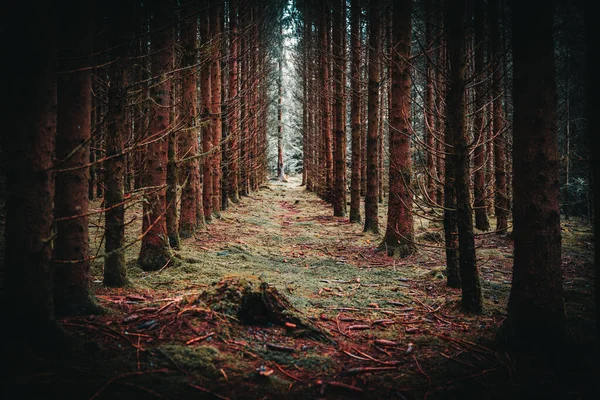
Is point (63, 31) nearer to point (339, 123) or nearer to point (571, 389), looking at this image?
point (571, 389)

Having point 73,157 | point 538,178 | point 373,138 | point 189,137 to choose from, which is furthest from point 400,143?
point 73,157

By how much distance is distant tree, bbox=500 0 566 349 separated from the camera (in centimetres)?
292

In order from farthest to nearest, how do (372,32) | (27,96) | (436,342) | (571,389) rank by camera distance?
(372,32), (436,342), (571,389), (27,96)

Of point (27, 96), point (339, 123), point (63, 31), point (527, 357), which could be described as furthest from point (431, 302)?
point (339, 123)

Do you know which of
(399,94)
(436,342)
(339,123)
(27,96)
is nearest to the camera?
(27,96)

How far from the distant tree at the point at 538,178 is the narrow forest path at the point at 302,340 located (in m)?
0.49

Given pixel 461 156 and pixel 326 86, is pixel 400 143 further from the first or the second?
pixel 326 86

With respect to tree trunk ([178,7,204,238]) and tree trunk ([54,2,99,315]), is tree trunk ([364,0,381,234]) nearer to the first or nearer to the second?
tree trunk ([178,7,204,238])

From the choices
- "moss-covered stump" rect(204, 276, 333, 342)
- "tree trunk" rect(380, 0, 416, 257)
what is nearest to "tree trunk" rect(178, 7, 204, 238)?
"tree trunk" rect(380, 0, 416, 257)

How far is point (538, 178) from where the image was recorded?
2947 millimetres

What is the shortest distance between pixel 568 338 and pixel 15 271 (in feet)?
13.9

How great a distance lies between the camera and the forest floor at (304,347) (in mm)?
2188

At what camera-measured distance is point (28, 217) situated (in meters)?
2.17

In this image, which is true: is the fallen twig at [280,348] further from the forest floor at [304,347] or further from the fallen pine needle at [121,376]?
the fallen pine needle at [121,376]
